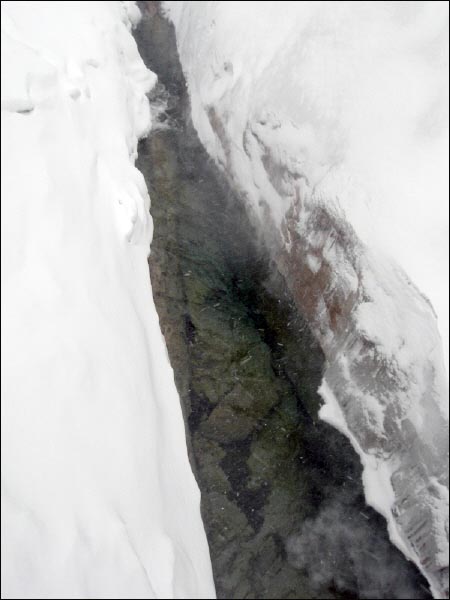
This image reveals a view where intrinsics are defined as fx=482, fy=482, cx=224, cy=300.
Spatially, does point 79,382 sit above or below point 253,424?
above

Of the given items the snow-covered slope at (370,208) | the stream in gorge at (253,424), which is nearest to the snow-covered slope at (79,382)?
the stream in gorge at (253,424)

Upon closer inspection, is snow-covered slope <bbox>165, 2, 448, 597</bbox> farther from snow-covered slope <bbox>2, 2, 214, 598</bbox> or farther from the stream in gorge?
snow-covered slope <bbox>2, 2, 214, 598</bbox>

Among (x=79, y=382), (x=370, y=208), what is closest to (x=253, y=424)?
(x=79, y=382)

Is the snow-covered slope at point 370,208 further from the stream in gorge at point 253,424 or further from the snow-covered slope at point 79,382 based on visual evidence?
the snow-covered slope at point 79,382

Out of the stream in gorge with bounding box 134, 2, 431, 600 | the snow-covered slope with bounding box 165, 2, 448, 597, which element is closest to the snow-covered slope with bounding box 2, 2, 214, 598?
the stream in gorge with bounding box 134, 2, 431, 600

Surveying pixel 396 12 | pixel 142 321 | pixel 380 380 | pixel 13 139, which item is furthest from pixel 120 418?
pixel 396 12

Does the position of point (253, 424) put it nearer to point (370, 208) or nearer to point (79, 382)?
point (79, 382)
